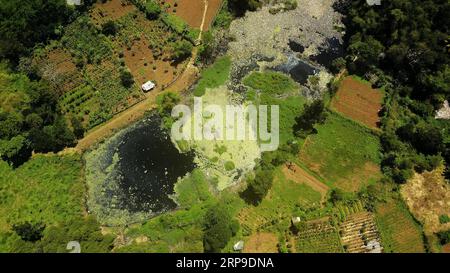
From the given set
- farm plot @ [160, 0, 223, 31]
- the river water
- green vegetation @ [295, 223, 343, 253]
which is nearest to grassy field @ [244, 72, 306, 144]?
farm plot @ [160, 0, 223, 31]

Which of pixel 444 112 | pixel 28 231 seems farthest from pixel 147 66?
pixel 444 112

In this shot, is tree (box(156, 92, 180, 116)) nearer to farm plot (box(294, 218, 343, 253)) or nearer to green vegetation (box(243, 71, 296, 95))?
green vegetation (box(243, 71, 296, 95))

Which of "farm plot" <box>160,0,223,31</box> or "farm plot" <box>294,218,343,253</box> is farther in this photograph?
"farm plot" <box>160,0,223,31</box>

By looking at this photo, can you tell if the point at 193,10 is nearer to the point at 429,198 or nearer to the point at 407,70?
the point at 407,70

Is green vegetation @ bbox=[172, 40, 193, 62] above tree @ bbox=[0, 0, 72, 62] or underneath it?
underneath

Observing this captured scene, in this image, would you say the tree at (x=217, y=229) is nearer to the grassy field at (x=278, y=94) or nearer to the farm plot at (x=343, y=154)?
the farm plot at (x=343, y=154)

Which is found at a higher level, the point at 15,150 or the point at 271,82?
the point at 271,82
